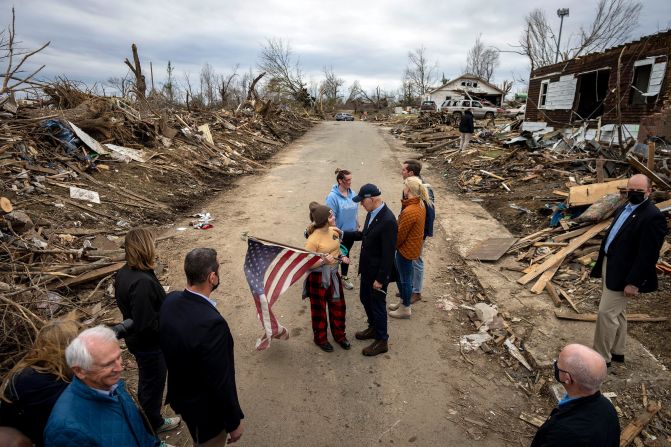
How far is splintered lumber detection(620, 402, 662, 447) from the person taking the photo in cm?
322

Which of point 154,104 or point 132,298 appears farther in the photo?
point 154,104

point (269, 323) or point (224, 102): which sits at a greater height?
point (224, 102)

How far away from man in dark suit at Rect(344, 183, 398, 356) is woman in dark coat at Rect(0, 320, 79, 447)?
9.12 ft

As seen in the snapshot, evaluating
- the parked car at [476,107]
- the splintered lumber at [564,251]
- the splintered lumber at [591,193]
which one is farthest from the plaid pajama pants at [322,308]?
the parked car at [476,107]

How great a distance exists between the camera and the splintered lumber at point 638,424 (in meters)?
3.22

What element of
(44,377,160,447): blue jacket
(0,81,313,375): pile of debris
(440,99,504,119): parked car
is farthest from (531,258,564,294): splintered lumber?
(440,99,504,119): parked car

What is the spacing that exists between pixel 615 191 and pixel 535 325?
4318 millimetres

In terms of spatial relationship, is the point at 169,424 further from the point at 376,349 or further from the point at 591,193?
the point at 591,193

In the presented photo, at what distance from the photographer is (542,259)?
6473 mm

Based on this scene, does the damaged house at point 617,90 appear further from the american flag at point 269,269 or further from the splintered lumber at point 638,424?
the american flag at point 269,269

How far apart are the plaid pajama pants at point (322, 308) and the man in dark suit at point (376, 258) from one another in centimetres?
33

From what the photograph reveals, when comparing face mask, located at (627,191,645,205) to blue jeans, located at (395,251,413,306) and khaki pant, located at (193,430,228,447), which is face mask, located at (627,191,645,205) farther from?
khaki pant, located at (193,430,228,447)

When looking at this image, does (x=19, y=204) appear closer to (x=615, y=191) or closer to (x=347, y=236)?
(x=347, y=236)

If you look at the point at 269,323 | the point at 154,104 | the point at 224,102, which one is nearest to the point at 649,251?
the point at 269,323
